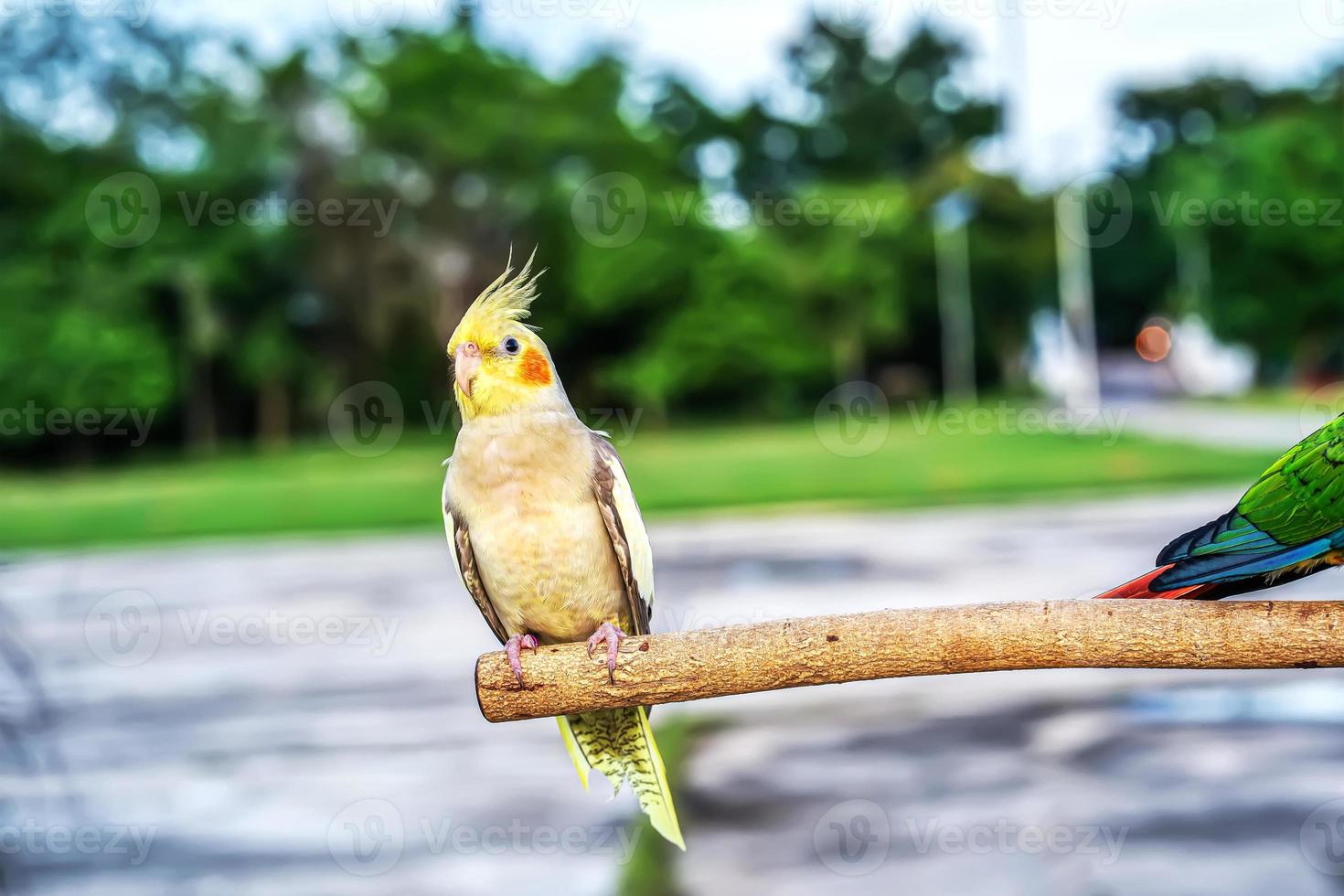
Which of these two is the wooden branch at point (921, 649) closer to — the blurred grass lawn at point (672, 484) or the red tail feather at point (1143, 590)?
the red tail feather at point (1143, 590)

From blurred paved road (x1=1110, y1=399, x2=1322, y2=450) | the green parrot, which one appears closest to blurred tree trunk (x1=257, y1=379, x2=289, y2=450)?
blurred paved road (x1=1110, y1=399, x2=1322, y2=450)

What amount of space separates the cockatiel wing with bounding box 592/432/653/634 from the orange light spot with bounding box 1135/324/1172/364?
35.9 meters

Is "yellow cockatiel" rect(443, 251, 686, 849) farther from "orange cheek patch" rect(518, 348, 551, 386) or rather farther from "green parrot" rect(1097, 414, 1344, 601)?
"green parrot" rect(1097, 414, 1344, 601)

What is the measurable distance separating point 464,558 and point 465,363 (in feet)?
2.00

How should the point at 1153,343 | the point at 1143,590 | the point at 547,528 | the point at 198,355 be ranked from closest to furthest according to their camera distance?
the point at 1143,590, the point at 547,528, the point at 198,355, the point at 1153,343

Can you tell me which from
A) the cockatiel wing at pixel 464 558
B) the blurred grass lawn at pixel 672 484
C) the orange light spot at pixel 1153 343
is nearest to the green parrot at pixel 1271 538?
the cockatiel wing at pixel 464 558

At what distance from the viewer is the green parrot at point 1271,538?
1717 millimetres

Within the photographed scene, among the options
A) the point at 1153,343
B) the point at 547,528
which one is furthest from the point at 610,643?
the point at 1153,343

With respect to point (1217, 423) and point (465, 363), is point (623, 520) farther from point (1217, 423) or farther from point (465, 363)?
point (1217, 423)

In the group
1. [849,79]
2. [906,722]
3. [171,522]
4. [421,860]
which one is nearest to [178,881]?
[421,860]

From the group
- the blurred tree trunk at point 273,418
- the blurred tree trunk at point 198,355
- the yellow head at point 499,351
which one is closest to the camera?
the yellow head at point 499,351

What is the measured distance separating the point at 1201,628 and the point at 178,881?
4.83 m

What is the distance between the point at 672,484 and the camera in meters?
20.1

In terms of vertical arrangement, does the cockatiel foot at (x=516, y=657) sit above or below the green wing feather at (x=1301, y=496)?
below
